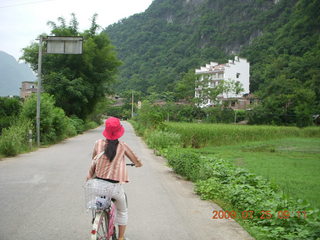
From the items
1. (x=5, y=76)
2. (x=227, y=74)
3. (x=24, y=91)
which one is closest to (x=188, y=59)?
(x=227, y=74)

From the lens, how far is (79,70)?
34281 mm

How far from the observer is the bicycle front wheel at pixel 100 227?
12.4ft

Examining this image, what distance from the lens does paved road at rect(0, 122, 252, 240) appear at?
519 cm

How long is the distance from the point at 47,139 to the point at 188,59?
83.2 metres

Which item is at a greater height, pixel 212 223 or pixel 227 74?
pixel 227 74

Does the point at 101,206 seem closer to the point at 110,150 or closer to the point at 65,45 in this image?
the point at 110,150

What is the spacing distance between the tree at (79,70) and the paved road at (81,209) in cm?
2177

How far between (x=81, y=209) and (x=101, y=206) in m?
2.69

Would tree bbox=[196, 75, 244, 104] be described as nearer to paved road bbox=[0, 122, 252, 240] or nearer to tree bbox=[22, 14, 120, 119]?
tree bbox=[22, 14, 120, 119]

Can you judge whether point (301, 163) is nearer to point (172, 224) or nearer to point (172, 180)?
point (172, 180)

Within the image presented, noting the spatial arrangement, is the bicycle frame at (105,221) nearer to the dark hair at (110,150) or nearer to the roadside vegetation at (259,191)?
the dark hair at (110,150)

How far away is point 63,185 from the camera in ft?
28.6

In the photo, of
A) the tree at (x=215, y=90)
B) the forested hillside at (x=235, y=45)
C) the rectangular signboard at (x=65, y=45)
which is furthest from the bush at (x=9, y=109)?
the tree at (x=215, y=90)
